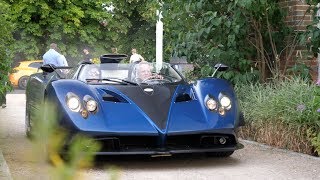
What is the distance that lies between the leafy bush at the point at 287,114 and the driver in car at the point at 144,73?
1.51 m

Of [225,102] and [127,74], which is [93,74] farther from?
[225,102]

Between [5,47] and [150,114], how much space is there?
8.52ft

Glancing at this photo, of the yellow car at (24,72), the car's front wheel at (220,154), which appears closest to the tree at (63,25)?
the yellow car at (24,72)

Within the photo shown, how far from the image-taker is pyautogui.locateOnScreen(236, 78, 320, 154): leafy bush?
651 cm

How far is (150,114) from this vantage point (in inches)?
220

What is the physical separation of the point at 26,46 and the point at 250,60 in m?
23.7

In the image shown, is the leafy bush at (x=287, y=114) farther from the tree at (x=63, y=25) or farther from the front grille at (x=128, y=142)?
the tree at (x=63, y=25)

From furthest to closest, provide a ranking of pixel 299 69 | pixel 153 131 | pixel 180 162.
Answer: pixel 299 69, pixel 180 162, pixel 153 131

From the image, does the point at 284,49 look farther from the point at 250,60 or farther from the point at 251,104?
the point at 251,104

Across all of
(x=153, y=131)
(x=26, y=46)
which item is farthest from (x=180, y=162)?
(x=26, y=46)

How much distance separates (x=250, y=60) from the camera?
9.02 m

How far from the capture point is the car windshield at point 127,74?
20.6 ft

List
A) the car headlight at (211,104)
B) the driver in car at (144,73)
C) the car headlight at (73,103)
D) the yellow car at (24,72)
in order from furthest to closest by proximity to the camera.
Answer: the yellow car at (24,72)
the driver in car at (144,73)
the car headlight at (211,104)
the car headlight at (73,103)

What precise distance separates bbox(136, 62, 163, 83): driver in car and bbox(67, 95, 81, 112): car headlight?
105 cm
